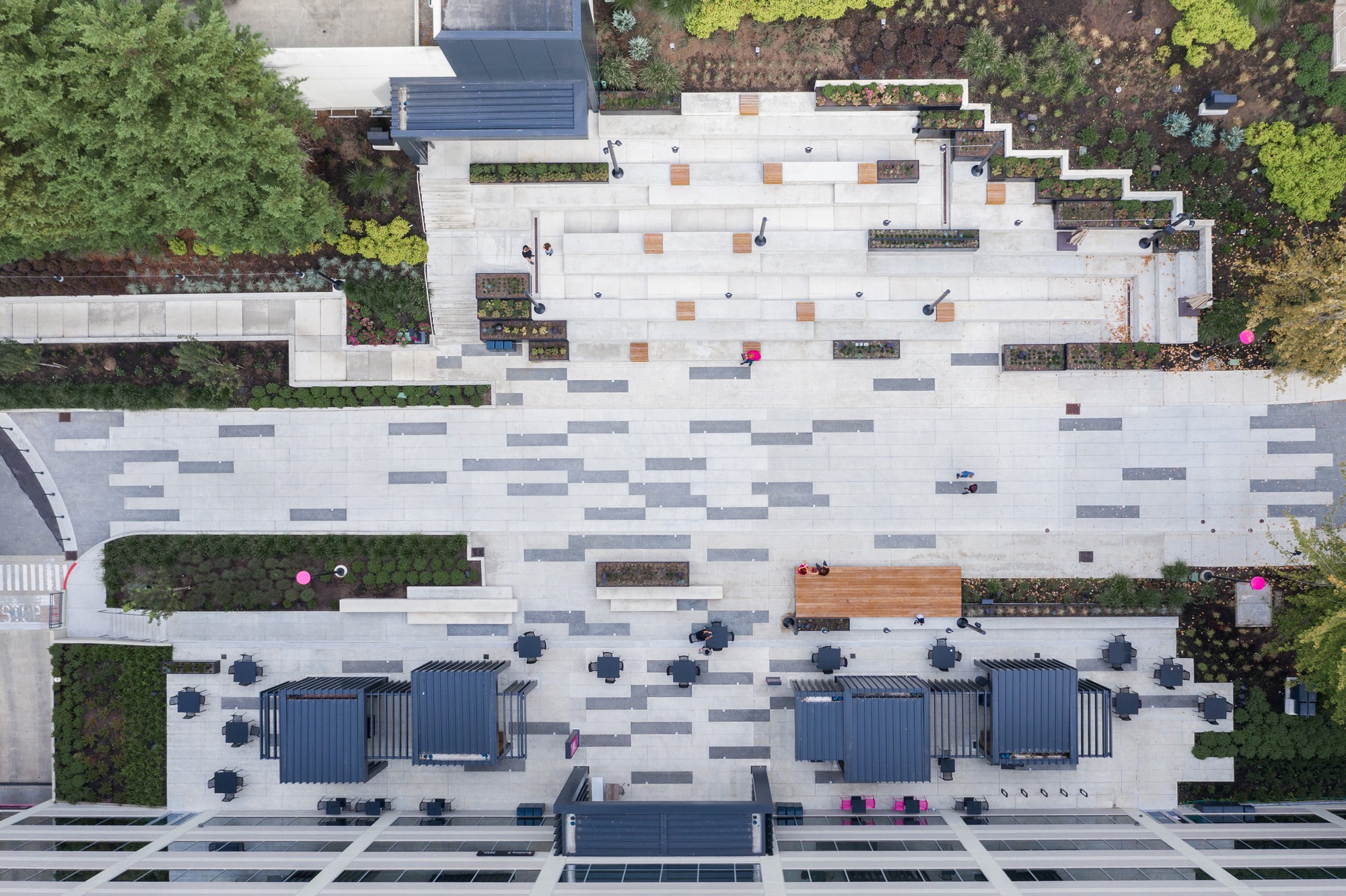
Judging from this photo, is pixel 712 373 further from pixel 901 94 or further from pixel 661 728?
pixel 661 728

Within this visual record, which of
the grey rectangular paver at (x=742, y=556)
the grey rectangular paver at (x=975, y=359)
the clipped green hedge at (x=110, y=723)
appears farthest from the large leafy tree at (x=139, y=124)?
the grey rectangular paver at (x=975, y=359)

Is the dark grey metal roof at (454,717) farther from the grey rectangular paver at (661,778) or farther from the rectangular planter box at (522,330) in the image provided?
the rectangular planter box at (522,330)

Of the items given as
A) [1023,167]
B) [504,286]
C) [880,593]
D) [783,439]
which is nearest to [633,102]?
[504,286]

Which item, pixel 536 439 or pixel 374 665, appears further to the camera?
pixel 374 665

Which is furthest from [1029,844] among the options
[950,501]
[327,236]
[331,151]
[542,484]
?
[331,151]

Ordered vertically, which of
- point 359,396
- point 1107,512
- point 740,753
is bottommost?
point 740,753

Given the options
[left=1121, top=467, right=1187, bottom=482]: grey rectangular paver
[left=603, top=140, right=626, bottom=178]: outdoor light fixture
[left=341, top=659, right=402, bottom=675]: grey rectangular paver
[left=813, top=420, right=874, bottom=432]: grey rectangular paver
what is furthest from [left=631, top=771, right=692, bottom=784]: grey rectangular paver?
[left=603, top=140, right=626, bottom=178]: outdoor light fixture

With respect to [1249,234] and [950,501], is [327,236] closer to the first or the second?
[950,501]
